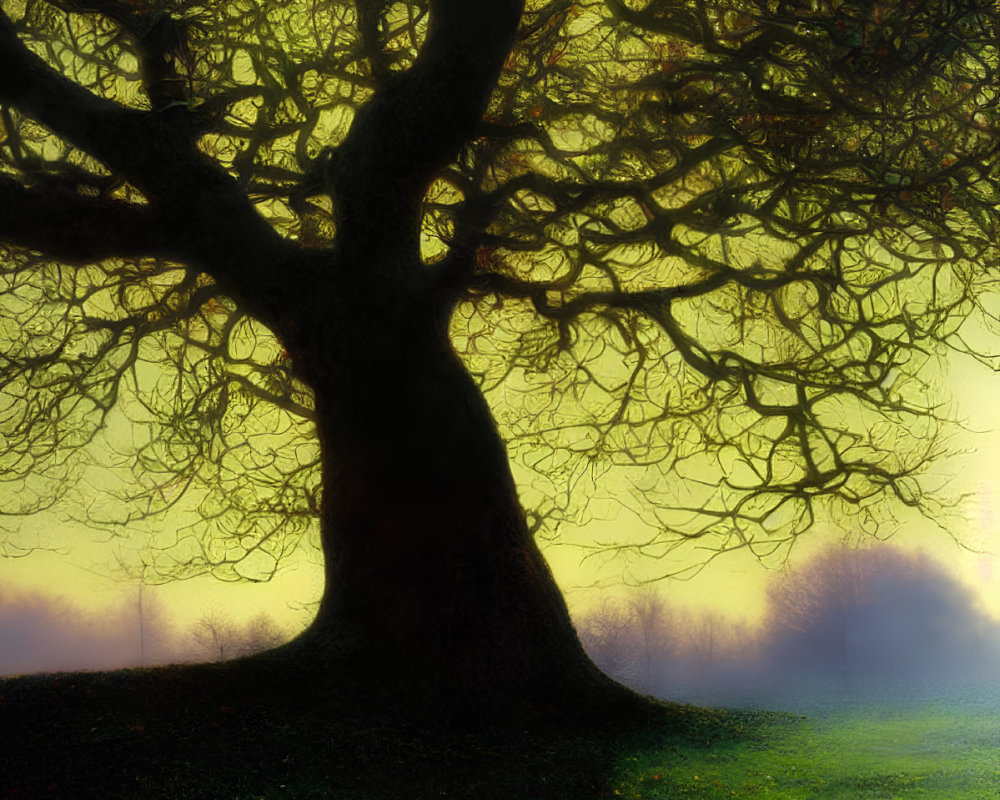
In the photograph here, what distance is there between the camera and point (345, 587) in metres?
7.82

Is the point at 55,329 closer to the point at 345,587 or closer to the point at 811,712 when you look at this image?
the point at 345,587

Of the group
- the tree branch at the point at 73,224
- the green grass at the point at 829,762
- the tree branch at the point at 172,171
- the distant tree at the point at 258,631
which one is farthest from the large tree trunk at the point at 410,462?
the distant tree at the point at 258,631

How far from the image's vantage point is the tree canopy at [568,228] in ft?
25.6

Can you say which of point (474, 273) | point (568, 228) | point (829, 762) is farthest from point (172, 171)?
point (829, 762)

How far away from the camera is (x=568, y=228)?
28.4 feet

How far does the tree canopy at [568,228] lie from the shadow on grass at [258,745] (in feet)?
7.55

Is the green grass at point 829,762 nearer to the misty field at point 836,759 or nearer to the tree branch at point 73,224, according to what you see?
the misty field at point 836,759

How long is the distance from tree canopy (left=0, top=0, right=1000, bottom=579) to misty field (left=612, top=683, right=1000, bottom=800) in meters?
1.86

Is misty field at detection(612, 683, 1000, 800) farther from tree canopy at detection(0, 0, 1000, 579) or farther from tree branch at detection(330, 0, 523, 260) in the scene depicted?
tree branch at detection(330, 0, 523, 260)

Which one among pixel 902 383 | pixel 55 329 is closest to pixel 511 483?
pixel 902 383

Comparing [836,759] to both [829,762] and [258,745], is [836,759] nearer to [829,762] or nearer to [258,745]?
[829,762]

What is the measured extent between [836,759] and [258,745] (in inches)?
183

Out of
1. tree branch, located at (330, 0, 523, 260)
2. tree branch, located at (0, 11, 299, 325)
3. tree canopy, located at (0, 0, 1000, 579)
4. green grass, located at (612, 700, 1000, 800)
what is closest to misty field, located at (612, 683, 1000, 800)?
green grass, located at (612, 700, 1000, 800)

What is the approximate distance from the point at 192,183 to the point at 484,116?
264 centimetres
